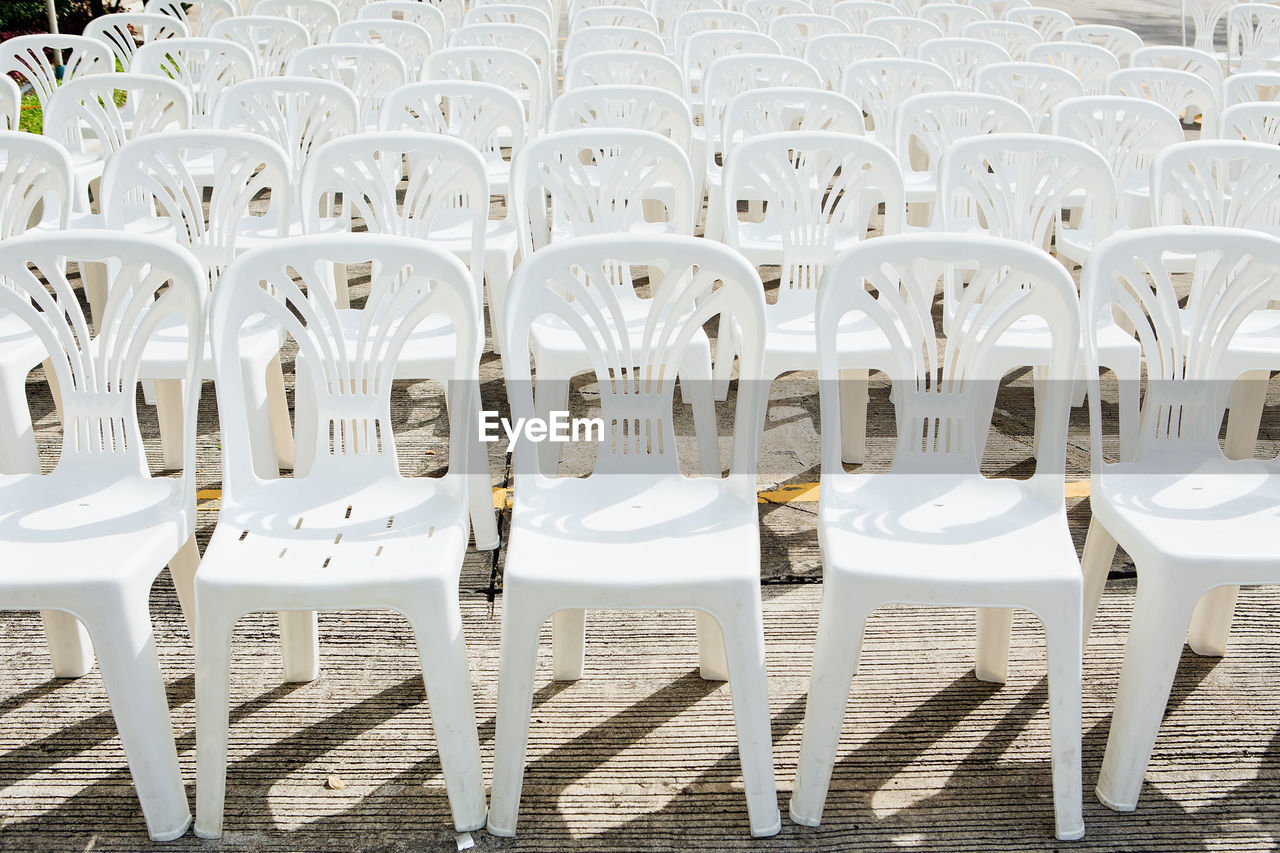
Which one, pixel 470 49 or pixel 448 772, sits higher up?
pixel 470 49

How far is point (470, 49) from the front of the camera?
5.57 m

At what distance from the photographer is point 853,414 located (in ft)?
12.9

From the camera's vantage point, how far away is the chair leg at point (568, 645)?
9.61 feet

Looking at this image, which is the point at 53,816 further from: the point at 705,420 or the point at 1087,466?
the point at 1087,466

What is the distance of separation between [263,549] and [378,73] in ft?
14.2

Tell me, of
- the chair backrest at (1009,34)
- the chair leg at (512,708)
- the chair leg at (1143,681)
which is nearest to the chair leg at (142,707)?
the chair leg at (512,708)

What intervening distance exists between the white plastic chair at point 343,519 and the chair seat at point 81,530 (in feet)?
0.42

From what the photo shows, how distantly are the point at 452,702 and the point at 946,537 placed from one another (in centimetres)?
109

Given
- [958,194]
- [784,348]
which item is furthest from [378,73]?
[784,348]

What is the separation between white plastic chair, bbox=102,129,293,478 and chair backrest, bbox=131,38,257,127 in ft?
6.12

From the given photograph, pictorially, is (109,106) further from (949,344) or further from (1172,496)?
(1172,496)

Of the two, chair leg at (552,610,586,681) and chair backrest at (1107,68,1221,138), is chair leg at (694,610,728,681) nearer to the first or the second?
chair leg at (552,610,586,681)

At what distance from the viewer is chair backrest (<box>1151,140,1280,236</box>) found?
12.1 feet

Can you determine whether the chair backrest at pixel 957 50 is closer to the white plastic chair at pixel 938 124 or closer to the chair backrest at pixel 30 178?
the white plastic chair at pixel 938 124
